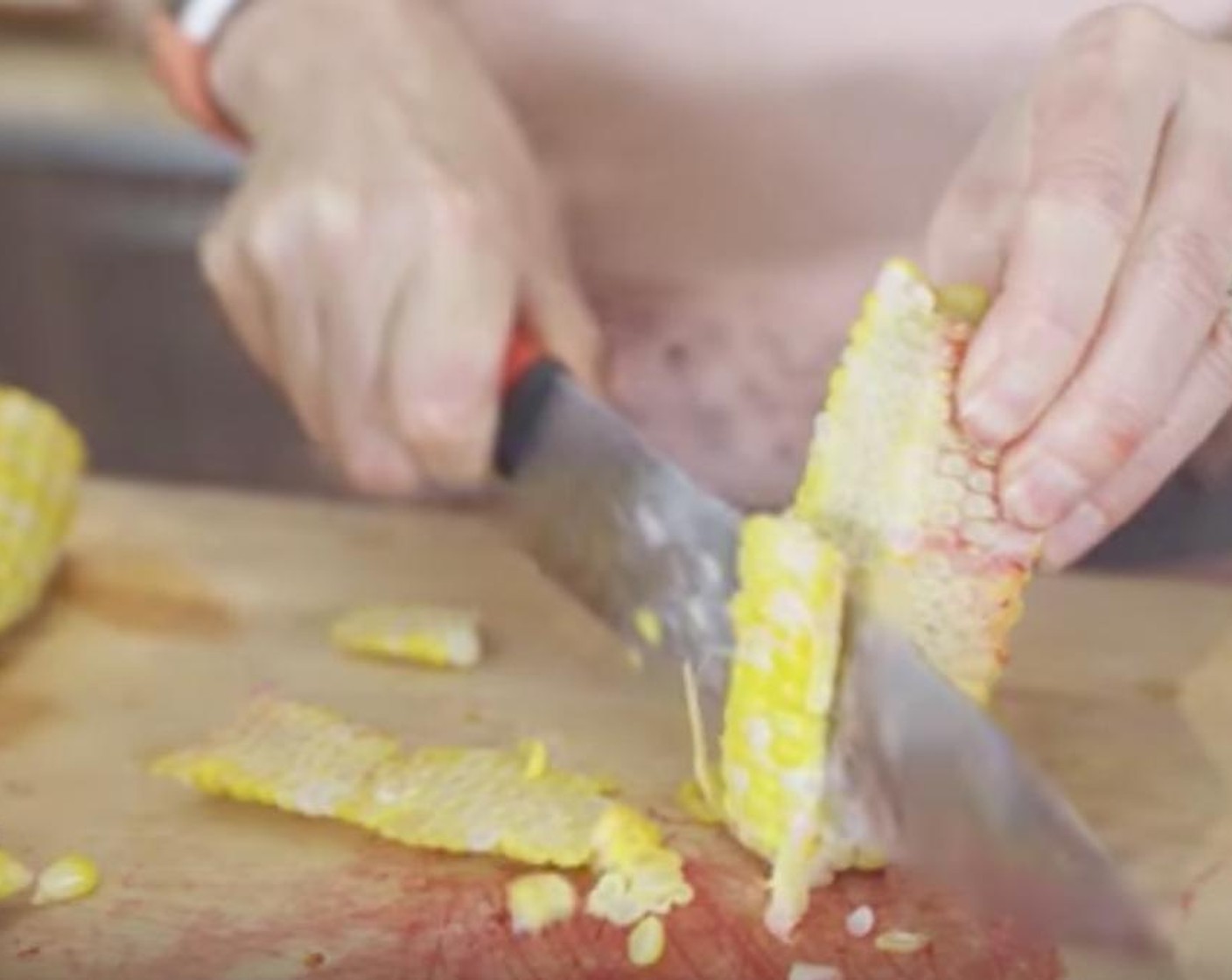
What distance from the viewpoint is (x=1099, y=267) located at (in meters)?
0.96

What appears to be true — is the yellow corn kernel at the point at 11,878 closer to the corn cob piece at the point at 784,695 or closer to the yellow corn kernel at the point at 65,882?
the yellow corn kernel at the point at 65,882

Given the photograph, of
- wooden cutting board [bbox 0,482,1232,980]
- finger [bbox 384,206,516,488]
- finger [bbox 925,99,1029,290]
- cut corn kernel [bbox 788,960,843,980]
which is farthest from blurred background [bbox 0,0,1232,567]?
cut corn kernel [bbox 788,960,843,980]

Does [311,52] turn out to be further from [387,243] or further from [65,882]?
[65,882]

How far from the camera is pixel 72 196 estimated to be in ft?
6.56

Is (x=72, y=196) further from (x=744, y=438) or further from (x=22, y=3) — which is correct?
(x=744, y=438)

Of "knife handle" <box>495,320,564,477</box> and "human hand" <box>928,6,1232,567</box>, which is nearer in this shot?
"human hand" <box>928,6,1232,567</box>

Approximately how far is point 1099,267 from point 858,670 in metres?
0.20

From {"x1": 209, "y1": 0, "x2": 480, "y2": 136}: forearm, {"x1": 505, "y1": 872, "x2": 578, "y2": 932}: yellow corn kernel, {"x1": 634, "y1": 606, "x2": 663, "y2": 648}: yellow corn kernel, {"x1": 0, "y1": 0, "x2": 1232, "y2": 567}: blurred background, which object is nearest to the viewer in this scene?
{"x1": 505, "y1": 872, "x2": 578, "y2": 932}: yellow corn kernel

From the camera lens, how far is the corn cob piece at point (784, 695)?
951mm

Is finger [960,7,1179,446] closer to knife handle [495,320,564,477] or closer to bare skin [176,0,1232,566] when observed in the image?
bare skin [176,0,1232,566]

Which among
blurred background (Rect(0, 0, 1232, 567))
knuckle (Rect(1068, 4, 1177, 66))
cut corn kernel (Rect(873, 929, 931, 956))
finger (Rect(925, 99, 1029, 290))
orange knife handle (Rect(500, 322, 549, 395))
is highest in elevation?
knuckle (Rect(1068, 4, 1177, 66))

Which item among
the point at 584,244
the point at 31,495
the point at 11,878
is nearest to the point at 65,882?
the point at 11,878

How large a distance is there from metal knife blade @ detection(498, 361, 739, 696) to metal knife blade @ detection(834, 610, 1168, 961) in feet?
0.36

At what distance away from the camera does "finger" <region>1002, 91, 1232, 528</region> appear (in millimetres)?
949
